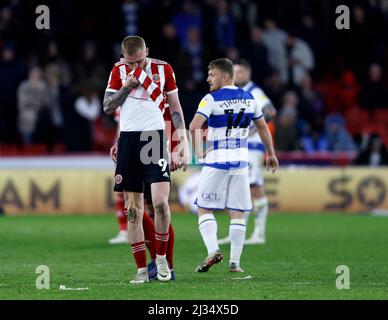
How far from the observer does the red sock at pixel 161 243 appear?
11.0 meters

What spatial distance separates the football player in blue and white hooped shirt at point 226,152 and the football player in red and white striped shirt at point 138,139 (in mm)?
1359

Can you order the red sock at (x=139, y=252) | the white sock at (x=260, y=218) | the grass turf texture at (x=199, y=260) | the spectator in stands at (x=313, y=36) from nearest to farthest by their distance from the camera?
1. the grass turf texture at (x=199, y=260)
2. the red sock at (x=139, y=252)
3. the white sock at (x=260, y=218)
4. the spectator in stands at (x=313, y=36)

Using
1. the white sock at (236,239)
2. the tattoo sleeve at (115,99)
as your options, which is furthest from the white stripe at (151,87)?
the white sock at (236,239)

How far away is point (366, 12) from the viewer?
2608 cm

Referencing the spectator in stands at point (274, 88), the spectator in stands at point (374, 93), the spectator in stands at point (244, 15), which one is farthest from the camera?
the spectator in stands at point (244, 15)

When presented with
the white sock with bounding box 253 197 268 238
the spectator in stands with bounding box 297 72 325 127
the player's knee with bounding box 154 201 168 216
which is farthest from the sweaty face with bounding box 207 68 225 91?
the spectator in stands with bounding box 297 72 325 127

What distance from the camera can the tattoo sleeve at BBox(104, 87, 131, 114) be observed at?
10.7 metres

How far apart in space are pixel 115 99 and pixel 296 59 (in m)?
15.2

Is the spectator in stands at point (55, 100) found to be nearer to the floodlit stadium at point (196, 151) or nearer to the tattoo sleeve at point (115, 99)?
the floodlit stadium at point (196, 151)

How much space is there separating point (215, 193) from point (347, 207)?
1034cm

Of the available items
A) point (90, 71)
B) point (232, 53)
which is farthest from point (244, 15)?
point (90, 71)

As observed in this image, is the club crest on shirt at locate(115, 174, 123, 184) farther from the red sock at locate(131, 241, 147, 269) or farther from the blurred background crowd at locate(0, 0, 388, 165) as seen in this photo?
the blurred background crowd at locate(0, 0, 388, 165)

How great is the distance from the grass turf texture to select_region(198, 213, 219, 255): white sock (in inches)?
9.9
